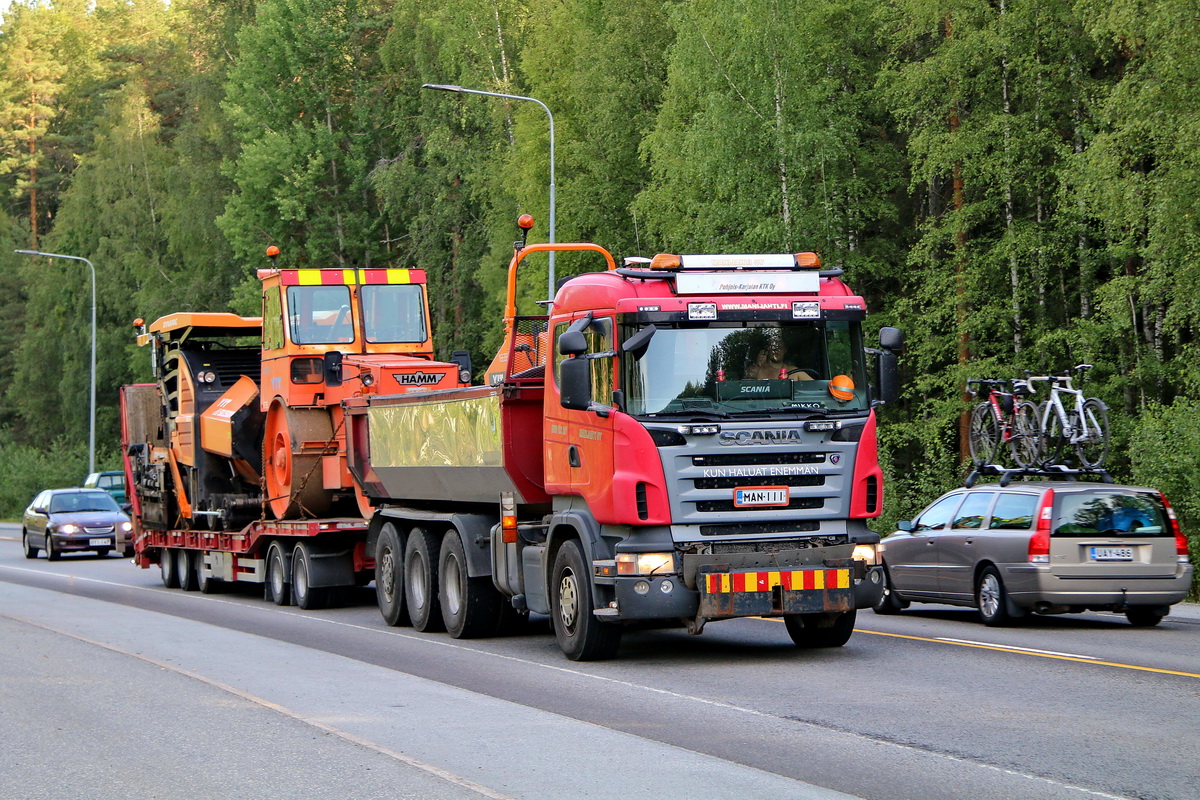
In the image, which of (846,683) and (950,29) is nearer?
(846,683)

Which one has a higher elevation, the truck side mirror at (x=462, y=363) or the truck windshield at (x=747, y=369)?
the truck side mirror at (x=462, y=363)

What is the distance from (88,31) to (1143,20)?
86762mm

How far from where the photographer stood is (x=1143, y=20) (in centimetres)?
2431

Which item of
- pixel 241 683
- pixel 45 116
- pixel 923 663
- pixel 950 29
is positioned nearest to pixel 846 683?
pixel 923 663

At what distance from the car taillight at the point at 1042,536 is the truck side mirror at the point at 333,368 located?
949 centimetres

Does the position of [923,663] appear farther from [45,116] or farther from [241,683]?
[45,116]

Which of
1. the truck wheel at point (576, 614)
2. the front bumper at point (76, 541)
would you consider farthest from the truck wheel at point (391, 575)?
the front bumper at point (76, 541)

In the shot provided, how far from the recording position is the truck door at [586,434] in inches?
508

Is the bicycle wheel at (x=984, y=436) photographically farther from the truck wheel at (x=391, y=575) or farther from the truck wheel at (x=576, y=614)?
the truck wheel at (x=576, y=614)

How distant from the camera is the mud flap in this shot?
12.5 metres

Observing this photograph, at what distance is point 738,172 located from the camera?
34.3m

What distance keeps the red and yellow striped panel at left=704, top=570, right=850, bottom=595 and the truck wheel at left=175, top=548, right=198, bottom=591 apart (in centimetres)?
1490

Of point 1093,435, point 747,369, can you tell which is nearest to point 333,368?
point 747,369

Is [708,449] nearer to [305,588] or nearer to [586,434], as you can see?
[586,434]
